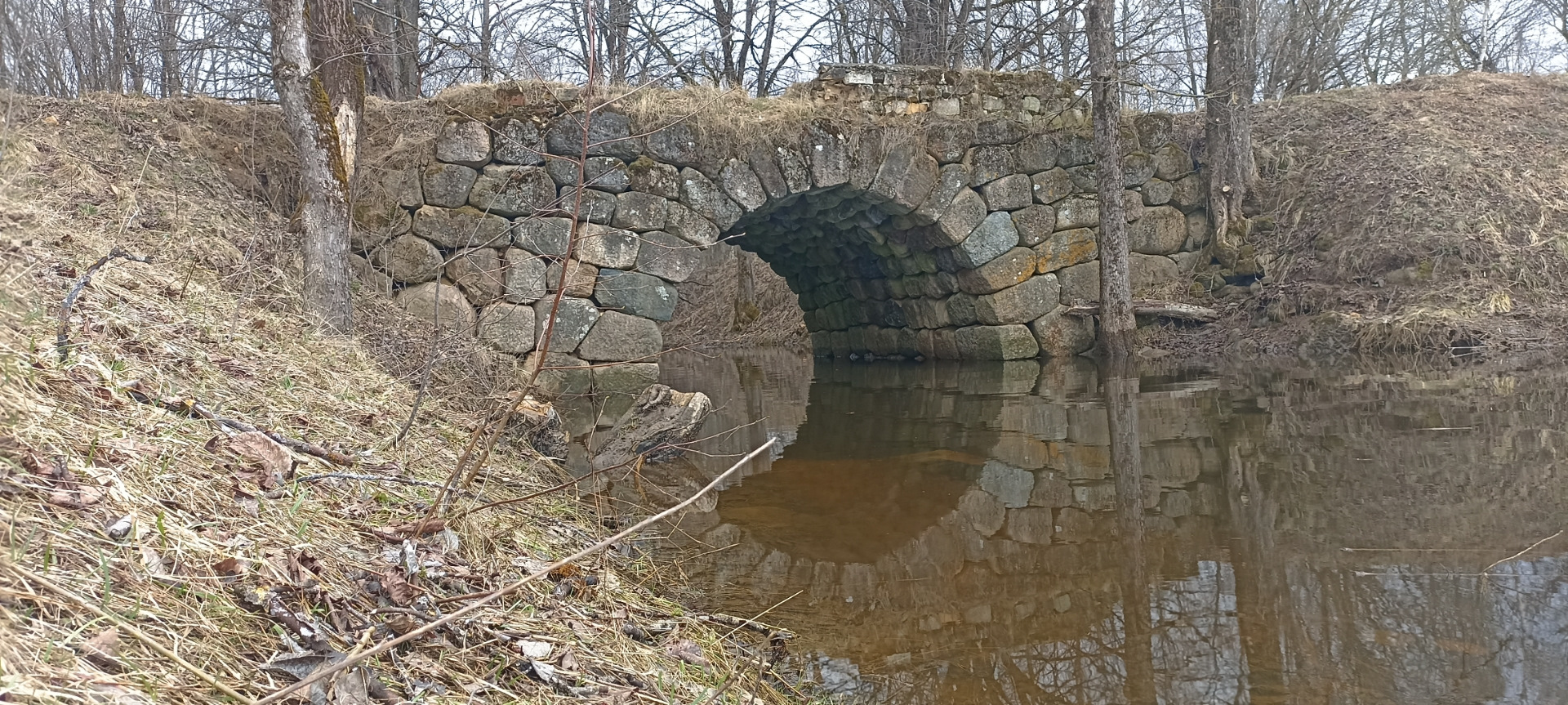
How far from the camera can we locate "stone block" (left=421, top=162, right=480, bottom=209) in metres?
7.12

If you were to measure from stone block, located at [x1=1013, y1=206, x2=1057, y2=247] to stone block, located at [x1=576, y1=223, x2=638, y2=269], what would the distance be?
3602mm

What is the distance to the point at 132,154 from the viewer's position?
6.07 m

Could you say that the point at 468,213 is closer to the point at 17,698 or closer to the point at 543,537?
the point at 543,537

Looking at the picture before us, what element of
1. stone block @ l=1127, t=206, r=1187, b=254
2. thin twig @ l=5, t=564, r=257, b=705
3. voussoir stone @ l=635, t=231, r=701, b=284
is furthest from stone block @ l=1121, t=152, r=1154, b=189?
thin twig @ l=5, t=564, r=257, b=705

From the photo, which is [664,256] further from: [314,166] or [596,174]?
[314,166]

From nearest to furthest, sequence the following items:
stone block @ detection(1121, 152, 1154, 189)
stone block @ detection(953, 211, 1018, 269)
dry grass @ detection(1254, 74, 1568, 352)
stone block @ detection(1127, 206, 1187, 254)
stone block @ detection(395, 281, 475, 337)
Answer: stone block @ detection(395, 281, 475, 337) → dry grass @ detection(1254, 74, 1568, 352) → stone block @ detection(953, 211, 1018, 269) → stone block @ detection(1121, 152, 1154, 189) → stone block @ detection(1127, 206, 1187, 254)

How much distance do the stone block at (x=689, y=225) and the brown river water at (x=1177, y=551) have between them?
2.56 meters

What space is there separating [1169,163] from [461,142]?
6.73 metres

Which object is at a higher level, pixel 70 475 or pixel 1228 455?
pixel 70 475

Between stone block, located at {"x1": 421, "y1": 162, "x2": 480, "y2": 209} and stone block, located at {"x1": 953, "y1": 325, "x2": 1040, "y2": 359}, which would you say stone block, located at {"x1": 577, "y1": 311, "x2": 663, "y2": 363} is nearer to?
stone block, located at {"x1": 421, "y1": 162, "x2": 480, "y2": 209}

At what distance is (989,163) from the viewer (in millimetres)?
8711

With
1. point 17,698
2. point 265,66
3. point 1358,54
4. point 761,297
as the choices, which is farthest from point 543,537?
point 1358,54

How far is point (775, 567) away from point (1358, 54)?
18.1 metres

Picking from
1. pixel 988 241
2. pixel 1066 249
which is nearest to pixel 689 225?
pixel 988 241
